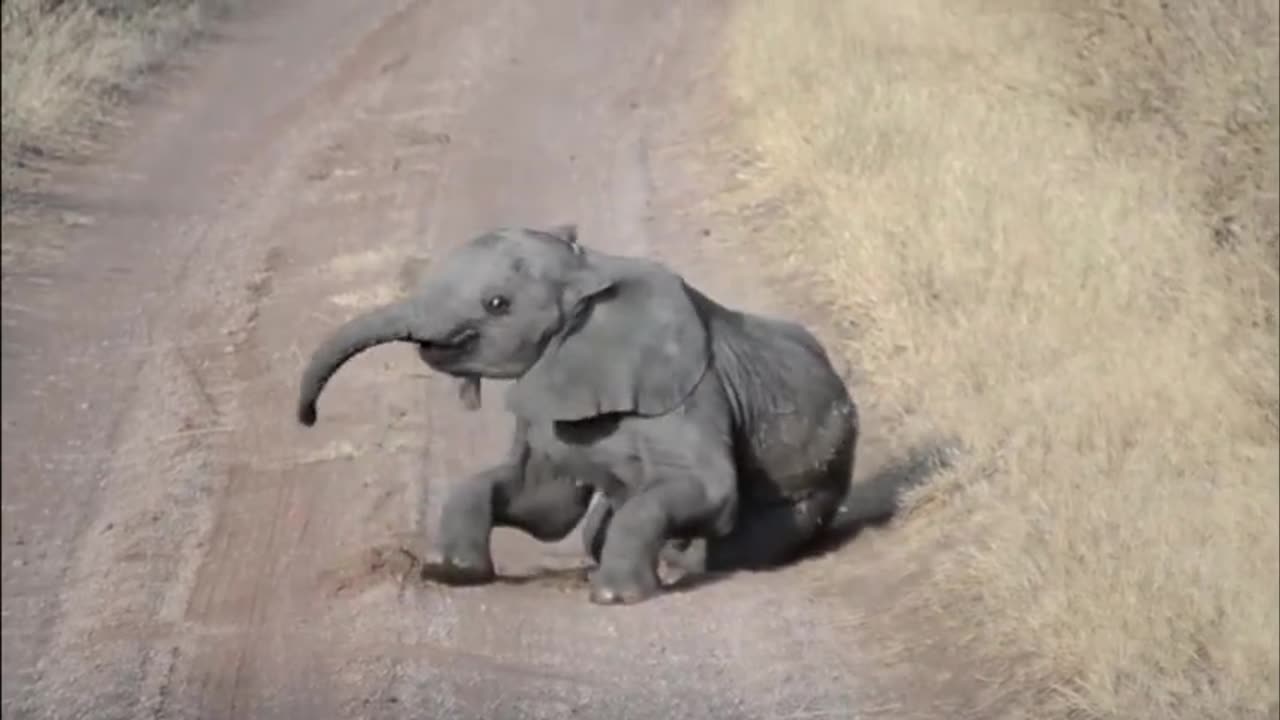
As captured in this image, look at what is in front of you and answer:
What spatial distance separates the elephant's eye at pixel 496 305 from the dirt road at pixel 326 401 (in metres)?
0.09

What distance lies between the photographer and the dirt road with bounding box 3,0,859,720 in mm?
1993

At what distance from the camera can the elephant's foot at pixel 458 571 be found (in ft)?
8.18

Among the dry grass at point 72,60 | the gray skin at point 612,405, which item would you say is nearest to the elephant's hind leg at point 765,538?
the gray skin at point 612,405

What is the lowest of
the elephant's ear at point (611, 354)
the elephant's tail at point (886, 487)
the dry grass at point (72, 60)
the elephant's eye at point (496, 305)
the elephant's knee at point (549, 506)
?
the elephant's tail at point (886, 487)

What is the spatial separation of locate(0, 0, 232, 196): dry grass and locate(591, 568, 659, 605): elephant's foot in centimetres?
74

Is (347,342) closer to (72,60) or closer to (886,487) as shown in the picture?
(72,60)

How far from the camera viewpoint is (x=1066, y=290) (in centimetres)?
269

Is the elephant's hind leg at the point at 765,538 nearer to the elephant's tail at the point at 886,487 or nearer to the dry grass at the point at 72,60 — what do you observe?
the elephant's tail at the point at 886,487

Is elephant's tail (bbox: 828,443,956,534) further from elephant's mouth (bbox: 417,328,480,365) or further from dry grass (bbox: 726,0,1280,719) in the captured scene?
elephant's mouth (bbox: 417,328,480,365)

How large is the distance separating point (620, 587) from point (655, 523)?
89mm

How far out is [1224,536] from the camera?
2.32 metres

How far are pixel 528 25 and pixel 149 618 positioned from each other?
2.49 feet

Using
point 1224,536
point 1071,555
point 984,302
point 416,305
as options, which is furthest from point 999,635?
point 416,305

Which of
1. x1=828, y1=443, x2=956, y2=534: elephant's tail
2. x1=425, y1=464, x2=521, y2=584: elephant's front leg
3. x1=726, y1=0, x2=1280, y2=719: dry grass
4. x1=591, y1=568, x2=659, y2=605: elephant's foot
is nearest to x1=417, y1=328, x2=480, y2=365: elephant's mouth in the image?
x1=425, y1=464, x2=521, y2=584: elephant's front leg
